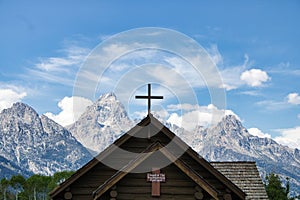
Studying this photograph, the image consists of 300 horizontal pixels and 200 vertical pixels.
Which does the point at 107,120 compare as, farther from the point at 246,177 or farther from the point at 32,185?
the point at 32,185

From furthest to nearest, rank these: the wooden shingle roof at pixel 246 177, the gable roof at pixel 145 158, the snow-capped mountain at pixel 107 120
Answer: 1. the wooden shingle roof at pixel 246 177
2. the snow-capped mountain at pixel 107 120
3. the gable roof at pixel 145 158

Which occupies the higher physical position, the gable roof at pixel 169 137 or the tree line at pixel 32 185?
the tree line at pixel 32 185

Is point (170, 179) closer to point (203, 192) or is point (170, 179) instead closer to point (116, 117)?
point (203, 192)

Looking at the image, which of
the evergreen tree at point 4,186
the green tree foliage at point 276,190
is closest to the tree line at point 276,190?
the green tree foliage at point 276,190

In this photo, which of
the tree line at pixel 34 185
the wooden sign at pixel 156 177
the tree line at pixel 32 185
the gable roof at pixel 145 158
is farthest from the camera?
the tree line at pixel 34 185

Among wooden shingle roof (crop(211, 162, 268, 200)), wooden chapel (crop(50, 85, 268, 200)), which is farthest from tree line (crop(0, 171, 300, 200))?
wooden chapel (crop(50, 85, 268, 200))

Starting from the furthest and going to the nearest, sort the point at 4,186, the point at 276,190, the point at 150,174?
the point at 4,186, the point at 276,190, the point at 150,174

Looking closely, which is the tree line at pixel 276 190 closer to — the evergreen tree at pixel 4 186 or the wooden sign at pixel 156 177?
the wooden sign at pixel 156 177

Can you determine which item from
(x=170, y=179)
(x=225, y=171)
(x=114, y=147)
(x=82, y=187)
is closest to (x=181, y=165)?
(x=170, y=179)

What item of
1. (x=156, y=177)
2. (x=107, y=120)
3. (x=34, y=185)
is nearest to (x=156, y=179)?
(x=156, y=177)

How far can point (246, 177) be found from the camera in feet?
83.5

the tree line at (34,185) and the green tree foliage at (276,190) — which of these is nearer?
the green tree foliage at (276,190)

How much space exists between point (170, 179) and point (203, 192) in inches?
58.5

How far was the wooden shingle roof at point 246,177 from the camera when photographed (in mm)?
24188
